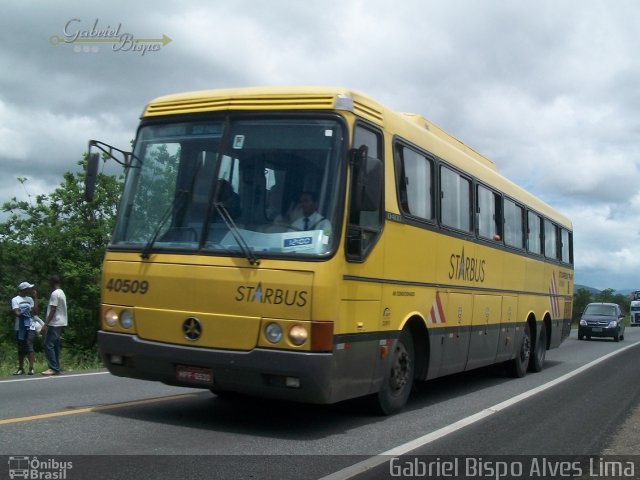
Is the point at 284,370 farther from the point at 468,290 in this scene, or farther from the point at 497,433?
the point at 468,290

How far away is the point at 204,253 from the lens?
693 cm

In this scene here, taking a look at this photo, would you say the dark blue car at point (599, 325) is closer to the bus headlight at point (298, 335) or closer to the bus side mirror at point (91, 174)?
the bus headlight at point (298, 335)

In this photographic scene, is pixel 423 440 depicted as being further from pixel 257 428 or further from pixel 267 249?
pixel 267 249

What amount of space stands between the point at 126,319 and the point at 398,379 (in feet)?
10.2

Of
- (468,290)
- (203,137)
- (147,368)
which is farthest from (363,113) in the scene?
(468,290)

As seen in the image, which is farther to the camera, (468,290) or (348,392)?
(468,290)

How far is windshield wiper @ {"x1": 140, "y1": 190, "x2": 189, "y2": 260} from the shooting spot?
7164 millimetres

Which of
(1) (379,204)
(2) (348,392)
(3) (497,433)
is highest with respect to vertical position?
(1) (379,204)

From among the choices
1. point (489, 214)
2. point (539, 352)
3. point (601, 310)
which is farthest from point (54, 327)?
point (601, 310)

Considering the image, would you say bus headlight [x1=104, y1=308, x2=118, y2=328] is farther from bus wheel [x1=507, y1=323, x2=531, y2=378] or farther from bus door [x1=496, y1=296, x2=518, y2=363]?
bus wheel [x1=507, y1=323, x2=531, y2=378]

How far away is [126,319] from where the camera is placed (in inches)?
287

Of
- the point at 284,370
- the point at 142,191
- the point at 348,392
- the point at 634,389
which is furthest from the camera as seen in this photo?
the point at 634,389

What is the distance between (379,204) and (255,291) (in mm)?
1727

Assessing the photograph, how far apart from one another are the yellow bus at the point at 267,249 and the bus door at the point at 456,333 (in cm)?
123
